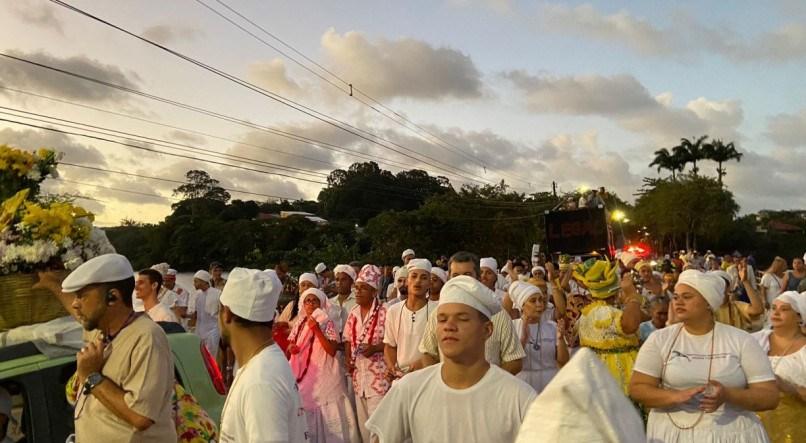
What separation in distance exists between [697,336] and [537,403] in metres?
3.63

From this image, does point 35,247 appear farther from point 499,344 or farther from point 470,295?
point 499,344

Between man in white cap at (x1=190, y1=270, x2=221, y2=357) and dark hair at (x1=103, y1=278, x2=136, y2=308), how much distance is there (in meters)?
8.57

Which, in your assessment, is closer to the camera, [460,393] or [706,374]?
[460,393]

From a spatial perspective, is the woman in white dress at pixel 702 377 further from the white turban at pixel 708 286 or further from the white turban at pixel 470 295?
the white turban at pixel 470 295

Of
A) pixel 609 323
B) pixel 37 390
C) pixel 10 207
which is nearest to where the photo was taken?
pixel 37 390

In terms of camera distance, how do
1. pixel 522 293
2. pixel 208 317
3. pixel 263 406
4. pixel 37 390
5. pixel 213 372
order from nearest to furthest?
pixel 263 406 < pixel 37 390 < pixel 213 372 < pixel 522 293 < pixel 208 317

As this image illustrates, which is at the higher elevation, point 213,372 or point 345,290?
point 345,290

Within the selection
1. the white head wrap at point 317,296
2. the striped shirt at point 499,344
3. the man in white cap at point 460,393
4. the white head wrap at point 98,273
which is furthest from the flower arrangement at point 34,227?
the white head wrap at point 317,296

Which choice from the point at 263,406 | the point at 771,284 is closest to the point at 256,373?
the point at 263,406

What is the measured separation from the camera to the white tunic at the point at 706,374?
434 cm

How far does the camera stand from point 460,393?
315 cm

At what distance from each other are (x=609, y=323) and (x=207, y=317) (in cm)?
803

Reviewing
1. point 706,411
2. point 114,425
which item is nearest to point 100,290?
point 114,425

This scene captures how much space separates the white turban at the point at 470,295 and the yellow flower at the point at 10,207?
3.07m
